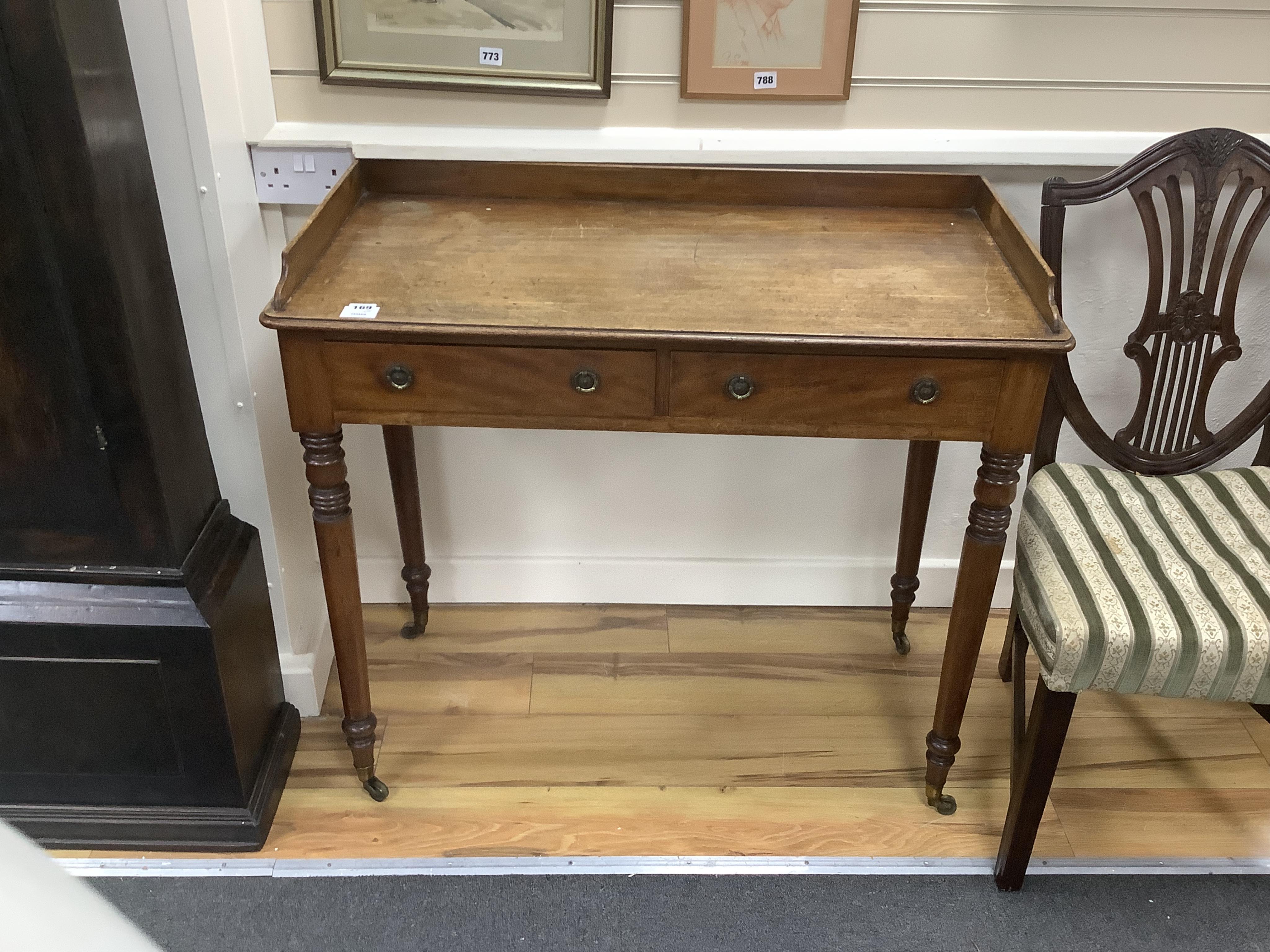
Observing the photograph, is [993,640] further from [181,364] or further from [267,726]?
[181,364]

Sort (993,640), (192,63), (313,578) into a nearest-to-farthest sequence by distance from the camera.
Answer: (192,63) < (313,578) < (993,640)

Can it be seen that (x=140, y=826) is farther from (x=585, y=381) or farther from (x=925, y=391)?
(x=925, y=391)

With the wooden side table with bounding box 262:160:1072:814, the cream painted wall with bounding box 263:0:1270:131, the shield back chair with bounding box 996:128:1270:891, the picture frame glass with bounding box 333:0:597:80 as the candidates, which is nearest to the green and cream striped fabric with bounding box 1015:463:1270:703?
the shield back chair with bounding box 996:128:1270:891

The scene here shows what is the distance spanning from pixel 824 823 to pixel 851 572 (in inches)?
23.2

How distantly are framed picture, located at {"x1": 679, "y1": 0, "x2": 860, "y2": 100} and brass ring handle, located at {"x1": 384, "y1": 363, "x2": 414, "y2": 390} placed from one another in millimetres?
692

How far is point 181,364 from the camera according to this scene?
147 cm

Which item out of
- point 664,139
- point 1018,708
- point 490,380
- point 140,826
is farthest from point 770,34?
point 140,826

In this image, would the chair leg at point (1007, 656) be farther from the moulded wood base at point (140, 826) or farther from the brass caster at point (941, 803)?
the moulded wood base at point (140, 826)

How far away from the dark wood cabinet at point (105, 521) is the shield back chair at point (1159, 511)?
120 cm

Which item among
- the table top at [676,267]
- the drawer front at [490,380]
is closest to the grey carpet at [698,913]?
the drawer front at [490,380]

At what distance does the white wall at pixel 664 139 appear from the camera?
1.46m

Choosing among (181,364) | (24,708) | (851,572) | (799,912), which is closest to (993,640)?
(851,572)

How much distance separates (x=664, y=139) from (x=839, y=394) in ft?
2.02

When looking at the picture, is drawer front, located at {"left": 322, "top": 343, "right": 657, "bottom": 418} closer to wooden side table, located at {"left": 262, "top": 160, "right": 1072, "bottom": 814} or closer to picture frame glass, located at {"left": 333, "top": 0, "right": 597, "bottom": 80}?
wooden side table, located at {"left": 262, "top": 160, "right": 1072, "bottom": 814}
